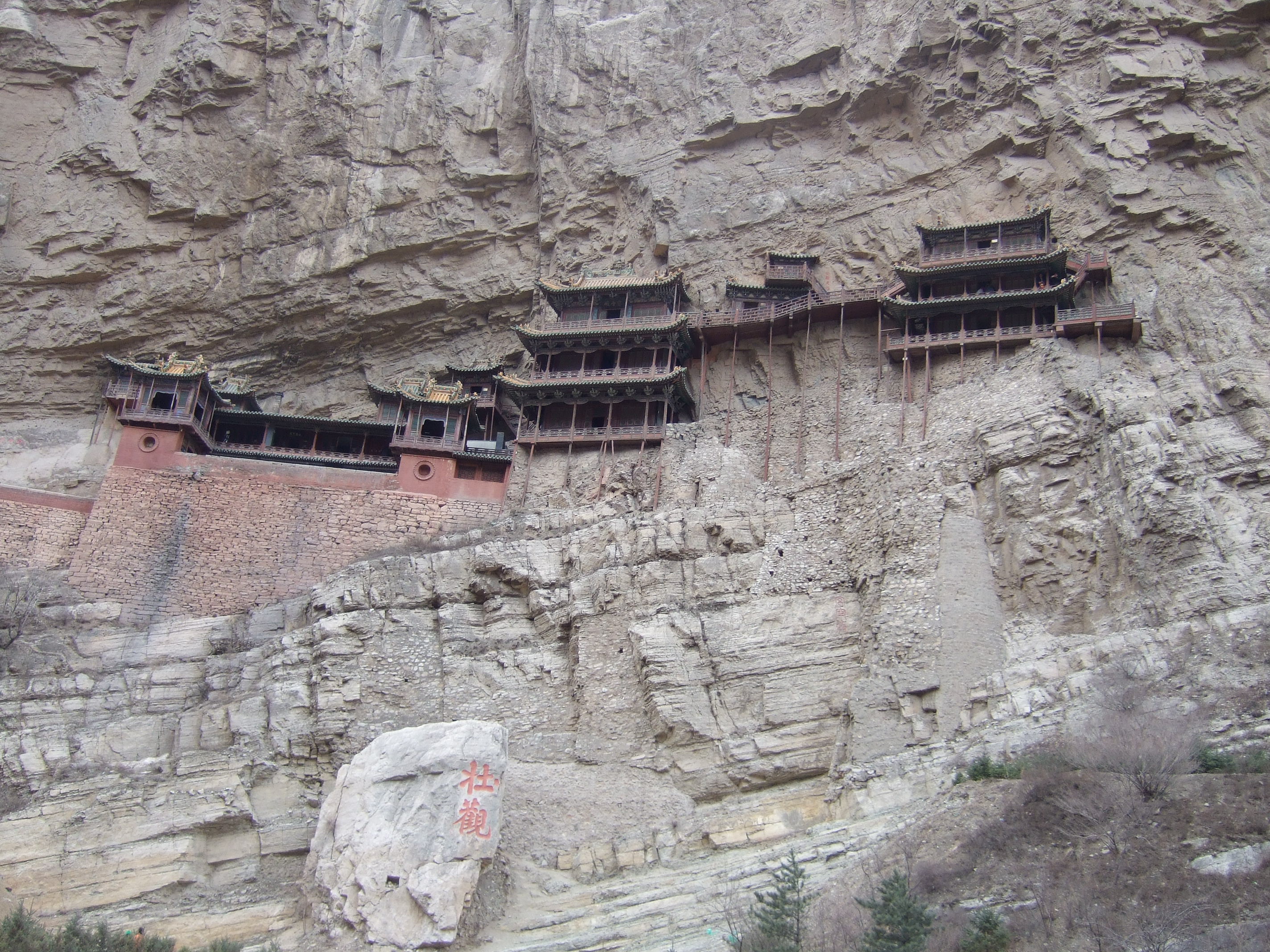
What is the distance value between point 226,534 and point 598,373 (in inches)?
407

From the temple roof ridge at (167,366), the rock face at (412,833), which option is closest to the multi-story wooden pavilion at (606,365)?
the temple roof ridge at (167,366)

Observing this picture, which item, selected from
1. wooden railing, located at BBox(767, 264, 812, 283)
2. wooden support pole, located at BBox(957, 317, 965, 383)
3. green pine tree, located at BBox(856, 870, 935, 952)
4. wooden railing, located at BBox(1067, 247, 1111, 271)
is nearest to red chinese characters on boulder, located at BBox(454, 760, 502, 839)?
green pine tree, located at BBox(856, 870, 935, 952)

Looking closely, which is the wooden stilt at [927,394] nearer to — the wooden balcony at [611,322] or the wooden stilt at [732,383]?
the wooden stilt at [732,383]

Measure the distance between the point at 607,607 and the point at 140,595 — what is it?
11556 mm

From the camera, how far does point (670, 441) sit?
30.5 meters

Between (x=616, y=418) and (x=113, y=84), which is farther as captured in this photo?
(x=113, y=84)

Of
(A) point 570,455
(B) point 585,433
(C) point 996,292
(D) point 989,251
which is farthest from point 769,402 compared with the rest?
(D) point 989,251

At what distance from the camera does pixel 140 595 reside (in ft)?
95.6

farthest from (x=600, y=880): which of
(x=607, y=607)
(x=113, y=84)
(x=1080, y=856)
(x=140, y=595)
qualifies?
(x=113, y=84)

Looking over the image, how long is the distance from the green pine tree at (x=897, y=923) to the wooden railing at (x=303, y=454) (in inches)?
849

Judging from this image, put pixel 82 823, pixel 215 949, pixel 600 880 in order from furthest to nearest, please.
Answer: pixel 82 823 → pixel 600 880 → pixel 215 949

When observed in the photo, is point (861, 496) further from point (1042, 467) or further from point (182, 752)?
point (182, 752)

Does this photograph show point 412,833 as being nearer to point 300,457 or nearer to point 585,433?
point 585,433

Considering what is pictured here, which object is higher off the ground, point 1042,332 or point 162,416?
point 1042,332
